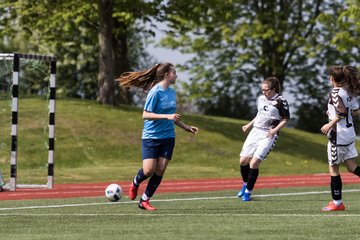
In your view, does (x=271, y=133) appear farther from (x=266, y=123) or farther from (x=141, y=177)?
(x=141, y=177)

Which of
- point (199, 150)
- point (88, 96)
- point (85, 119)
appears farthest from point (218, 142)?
point (88, 96)

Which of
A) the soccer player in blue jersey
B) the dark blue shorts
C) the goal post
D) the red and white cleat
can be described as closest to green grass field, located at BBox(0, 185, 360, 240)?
the red and white cleat

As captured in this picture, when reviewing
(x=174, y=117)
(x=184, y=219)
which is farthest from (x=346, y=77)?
(x=184, y=219)

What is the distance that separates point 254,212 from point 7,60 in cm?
799

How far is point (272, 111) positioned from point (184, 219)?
→ 425cm

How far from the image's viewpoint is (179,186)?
816 inches

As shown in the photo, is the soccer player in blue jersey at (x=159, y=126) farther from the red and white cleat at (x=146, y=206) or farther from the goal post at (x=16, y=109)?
the goal post at (x=16, y=109)

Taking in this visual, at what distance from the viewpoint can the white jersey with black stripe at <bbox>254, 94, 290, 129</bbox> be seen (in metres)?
15.2

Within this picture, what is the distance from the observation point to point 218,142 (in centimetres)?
3125

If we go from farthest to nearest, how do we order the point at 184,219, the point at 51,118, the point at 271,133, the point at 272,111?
the point at 51,118 < the point at 272,111 < the point at 271,133 < the point at 184,219

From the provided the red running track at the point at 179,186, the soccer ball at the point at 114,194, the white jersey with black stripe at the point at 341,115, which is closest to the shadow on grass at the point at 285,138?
the red running track at the point at 179,186

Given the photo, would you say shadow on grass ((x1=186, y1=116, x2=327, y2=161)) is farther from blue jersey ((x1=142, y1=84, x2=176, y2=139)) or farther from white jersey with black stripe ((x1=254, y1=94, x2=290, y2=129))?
blue jersey ((x1=142, y1=84, x2=176, y2=139))

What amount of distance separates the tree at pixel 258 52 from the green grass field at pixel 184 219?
35543mm

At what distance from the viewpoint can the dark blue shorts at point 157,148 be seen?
1282 cm
